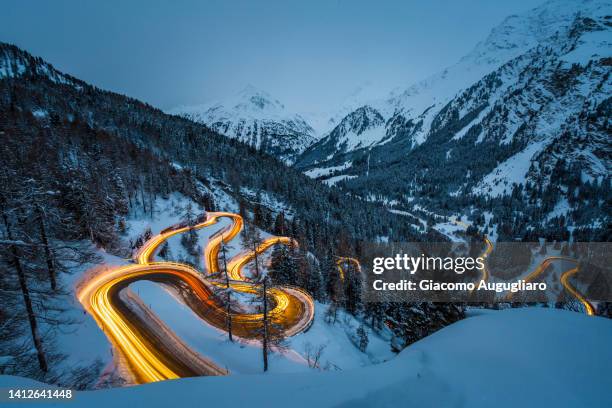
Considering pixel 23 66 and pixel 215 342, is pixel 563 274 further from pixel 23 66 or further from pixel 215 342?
pixel 23 66

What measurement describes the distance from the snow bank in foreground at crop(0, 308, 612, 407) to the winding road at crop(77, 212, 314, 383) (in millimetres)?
13982

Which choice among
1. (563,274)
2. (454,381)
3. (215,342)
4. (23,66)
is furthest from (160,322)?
(23,66)

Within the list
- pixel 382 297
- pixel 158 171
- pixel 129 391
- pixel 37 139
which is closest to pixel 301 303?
pixel 382 297

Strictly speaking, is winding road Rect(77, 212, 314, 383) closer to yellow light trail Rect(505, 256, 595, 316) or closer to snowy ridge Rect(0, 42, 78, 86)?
yellow light trail Rect(505, 256, 595, 316)

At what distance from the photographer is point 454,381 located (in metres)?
4.57

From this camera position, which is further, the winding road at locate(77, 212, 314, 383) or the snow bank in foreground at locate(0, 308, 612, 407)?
the winding road at locate(77, 212, 314, 383)

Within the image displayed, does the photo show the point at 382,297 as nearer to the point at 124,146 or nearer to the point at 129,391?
the point at 129,391

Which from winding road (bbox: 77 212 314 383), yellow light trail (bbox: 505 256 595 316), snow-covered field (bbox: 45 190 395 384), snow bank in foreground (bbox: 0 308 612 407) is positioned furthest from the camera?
yellow light trail (bbox: 505 256 595 316)

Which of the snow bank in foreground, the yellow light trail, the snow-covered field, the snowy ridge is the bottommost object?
the yellow light trail

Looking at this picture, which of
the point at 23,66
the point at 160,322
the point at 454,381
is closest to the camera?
the point at 454,381

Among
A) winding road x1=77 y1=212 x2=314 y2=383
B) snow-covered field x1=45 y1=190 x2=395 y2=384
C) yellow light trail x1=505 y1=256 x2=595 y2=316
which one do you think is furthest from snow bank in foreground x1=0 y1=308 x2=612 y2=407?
yellow light trail x1=505 y1=256 x2=595 y2=316

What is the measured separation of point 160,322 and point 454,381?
25443 millimetres

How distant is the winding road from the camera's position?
19.0 m

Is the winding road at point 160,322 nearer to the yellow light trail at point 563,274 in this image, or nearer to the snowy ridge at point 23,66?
the yellow light trail at point 563,274
